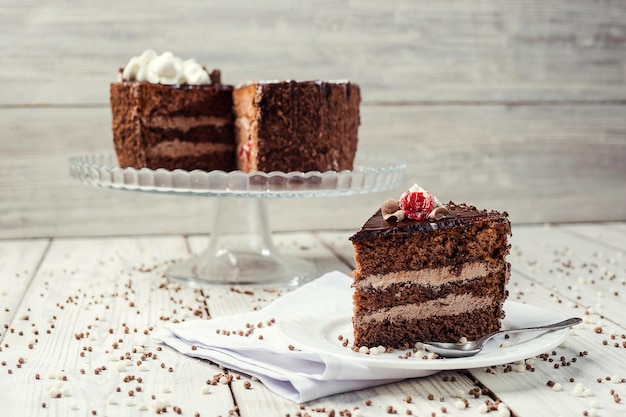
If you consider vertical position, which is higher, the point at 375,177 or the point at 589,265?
the point at 375,177

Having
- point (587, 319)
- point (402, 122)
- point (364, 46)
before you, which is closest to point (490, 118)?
point (402, 122)

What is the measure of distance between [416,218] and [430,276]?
137mm

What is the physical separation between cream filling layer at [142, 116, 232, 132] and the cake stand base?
Answer: 0.84 ft

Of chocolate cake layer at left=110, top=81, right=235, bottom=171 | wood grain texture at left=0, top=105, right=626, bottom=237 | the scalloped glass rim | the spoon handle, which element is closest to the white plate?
the spoon handle

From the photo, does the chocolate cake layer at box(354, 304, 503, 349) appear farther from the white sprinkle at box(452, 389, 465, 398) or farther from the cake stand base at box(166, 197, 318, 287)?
the cake stand base at box(166, 197, 318, 287)

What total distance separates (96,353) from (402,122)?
2.11m

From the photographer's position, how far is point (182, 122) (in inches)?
106

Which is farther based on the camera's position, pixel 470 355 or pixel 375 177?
pixel 375 177

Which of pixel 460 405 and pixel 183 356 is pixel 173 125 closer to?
pixel 183 356

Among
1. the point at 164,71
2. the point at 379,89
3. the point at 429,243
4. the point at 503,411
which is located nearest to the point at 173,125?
the point at 164,71

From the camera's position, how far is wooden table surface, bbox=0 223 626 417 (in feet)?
5.25

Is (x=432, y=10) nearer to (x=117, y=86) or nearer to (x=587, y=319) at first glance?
(x=117, y=86)

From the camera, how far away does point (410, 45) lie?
11.9 ft

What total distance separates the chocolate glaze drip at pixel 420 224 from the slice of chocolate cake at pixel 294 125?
64 centimetres
